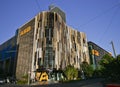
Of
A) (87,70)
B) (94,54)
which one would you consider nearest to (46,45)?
(87,70)

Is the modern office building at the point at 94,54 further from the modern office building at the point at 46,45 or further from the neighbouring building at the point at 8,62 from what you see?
the neighbouring building at the point at 8,62

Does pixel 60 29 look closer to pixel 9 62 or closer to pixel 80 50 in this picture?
pixel 80 50

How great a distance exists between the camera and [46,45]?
53656mm

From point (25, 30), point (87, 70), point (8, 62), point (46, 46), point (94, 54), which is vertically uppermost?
point (25, 30)

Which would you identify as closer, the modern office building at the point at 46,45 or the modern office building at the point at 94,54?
the modern office building at the point at 46,45

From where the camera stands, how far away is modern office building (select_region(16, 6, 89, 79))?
5234 centimetres

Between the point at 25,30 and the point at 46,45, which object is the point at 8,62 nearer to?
the point at 25,30

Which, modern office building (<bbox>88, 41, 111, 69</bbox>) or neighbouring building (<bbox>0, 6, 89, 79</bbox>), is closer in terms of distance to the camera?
neighbouring building (<bbox>0, 6, 89, 79</bbox>)

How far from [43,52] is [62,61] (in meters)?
7.19

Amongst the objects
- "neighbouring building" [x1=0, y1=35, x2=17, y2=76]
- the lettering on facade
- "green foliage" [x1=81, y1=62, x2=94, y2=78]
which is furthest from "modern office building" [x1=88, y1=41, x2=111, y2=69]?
the lettering on facade

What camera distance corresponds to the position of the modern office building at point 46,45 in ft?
172

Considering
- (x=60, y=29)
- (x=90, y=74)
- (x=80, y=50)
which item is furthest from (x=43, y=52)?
(x=80, y=50)

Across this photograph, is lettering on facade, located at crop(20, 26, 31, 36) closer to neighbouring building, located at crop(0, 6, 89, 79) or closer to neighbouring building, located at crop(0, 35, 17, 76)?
neighbouring building, located at crop(0, 6, 89, 79)

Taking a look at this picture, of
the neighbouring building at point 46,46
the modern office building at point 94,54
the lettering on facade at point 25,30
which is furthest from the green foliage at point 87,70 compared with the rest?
the modern office building at point 94,54
